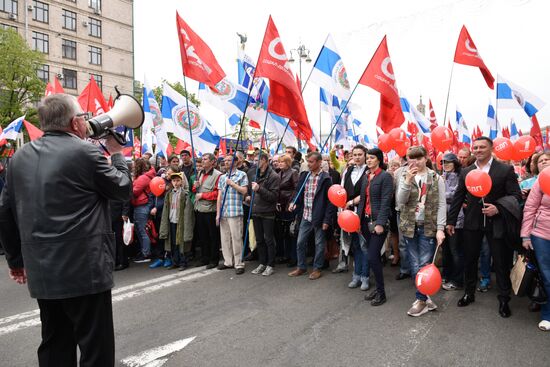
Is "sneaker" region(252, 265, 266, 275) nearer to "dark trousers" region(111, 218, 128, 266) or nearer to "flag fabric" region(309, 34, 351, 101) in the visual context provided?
"dark trousers" region(111, 218, 128, 266)

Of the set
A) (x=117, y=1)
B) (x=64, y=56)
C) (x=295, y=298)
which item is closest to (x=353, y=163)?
(x=295, y=298)

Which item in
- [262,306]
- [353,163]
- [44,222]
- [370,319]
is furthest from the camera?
[353,163]

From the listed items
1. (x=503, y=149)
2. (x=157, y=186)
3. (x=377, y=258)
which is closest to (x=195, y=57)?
(x=157, y=186)

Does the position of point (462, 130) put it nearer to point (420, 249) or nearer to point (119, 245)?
point (420, 249)

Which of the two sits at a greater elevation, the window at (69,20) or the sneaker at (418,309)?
the window at (69,20)

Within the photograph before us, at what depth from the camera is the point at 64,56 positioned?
42.0 m

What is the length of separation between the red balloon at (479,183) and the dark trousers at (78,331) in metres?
A: 3.80

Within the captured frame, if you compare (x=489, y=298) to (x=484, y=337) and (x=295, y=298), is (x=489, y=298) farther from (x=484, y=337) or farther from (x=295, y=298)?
(x=295, y=298)

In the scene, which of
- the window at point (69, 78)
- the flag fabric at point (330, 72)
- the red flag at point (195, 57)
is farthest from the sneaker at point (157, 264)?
the window at point (69, 78)

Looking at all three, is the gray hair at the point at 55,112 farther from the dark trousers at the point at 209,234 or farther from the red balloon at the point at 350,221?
the dark trousers at the point at 209,234

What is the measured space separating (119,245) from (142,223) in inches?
24.7

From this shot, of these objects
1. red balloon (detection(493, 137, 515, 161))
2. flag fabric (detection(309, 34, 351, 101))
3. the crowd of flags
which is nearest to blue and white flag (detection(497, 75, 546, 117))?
the crowd of flags

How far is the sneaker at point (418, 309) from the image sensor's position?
14.8 ft

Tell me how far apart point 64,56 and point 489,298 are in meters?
46.9
